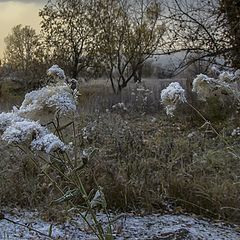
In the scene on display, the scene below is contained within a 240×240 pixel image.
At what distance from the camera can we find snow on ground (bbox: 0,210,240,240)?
336cm

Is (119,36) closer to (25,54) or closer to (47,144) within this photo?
(25,54)

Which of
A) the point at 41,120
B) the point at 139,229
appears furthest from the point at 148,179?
the point at 41,120

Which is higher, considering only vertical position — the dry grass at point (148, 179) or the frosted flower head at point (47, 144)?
the frosted flower head at point (47, 144)

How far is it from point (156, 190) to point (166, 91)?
2.10m

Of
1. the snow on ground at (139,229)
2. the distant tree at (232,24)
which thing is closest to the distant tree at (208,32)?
the distant tree at (232,24)

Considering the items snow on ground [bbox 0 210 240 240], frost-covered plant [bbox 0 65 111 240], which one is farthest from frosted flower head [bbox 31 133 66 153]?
snow on ground [bbox 0 210 240 240]

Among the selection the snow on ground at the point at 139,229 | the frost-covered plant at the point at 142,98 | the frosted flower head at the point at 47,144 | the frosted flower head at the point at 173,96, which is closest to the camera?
the frosted flower head at the point at 47,144

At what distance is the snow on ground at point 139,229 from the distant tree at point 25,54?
15756 millimetres

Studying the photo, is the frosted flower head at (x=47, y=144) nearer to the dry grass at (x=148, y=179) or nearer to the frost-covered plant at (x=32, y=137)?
the frost-covered plant at (x=32, y=137)

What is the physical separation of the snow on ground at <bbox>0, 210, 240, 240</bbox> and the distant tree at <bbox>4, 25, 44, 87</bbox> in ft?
51.7

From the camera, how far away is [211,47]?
882cm

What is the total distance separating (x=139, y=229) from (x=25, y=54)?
20334 mm

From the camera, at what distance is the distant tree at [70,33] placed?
20.6 metres

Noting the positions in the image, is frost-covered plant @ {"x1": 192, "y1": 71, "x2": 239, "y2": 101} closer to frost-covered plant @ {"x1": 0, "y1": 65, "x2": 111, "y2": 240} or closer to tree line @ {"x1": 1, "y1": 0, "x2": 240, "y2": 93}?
frost-covered plant @ {"x1": 0, "y1": 65, "x2": 111, "y2": 240}
